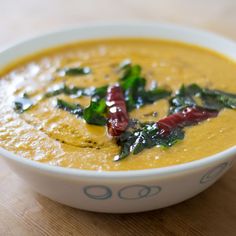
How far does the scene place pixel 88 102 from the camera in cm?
169

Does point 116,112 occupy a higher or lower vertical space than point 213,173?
higher

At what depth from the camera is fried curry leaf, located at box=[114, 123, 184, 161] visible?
138cm

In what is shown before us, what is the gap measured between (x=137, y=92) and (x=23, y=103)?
45 cm

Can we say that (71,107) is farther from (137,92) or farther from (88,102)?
(137,92)

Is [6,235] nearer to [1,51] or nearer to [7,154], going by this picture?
[7,154]

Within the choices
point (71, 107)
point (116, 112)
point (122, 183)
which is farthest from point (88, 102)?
point (122, 183)

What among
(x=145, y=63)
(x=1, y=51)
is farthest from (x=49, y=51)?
(x=145, y=63)

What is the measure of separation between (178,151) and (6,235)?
59 cm

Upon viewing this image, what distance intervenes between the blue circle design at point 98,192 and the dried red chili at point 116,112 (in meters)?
0.29

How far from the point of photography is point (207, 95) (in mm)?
1691

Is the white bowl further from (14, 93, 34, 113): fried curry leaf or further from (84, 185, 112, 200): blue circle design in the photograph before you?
(14, 93, 34, 113): fried curry leaf

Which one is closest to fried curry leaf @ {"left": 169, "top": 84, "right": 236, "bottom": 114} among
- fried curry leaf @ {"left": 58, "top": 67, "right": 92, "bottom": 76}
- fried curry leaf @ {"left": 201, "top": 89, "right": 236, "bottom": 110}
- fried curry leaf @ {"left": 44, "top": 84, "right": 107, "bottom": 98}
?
fried curry leaf @ {"left": 201, "top": 89, "right": 236, "bottom": 110}

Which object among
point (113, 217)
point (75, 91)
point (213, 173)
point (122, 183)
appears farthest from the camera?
point (75, 91)

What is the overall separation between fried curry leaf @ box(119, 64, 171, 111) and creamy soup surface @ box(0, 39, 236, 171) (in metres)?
0.03
